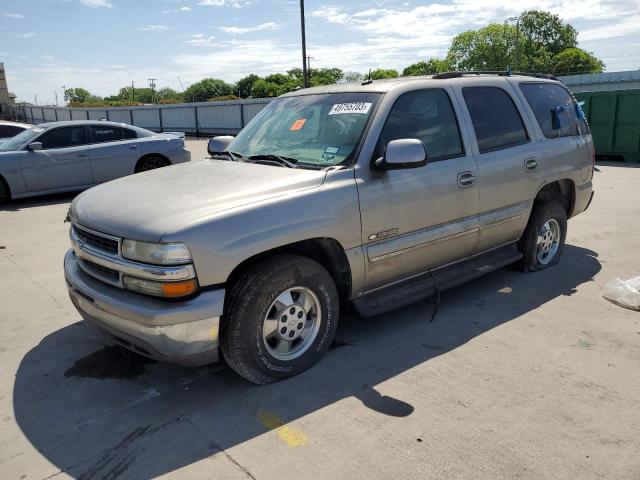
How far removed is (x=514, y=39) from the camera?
108m

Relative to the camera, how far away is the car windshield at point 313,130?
387 centimetres

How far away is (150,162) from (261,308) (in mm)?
8919

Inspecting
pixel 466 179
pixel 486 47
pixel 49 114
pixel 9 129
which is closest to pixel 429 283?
pixel 466 179

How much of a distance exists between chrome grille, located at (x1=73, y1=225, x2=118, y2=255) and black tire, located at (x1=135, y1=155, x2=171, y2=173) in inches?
308

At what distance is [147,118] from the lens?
37656 mm

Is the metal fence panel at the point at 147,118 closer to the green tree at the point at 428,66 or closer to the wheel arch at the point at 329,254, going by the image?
the wheel arch at the point at 329,254

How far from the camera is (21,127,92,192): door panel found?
1004cm

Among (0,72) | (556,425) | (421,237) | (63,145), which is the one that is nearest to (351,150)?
(421,237)

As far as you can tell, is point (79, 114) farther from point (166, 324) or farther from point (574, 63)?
point (574, 63)

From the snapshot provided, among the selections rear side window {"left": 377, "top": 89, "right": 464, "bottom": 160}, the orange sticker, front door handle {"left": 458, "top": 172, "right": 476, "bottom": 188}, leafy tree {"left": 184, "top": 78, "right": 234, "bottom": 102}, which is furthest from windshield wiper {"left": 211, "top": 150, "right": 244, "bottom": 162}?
leafy tree {"left": 184, "top": 78, "right": 234, "bottom": 102}

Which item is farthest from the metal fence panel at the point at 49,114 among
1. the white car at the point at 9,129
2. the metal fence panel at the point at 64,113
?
the white car at the point at 9,129

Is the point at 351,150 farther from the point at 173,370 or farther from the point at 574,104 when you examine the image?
the point at 574,104

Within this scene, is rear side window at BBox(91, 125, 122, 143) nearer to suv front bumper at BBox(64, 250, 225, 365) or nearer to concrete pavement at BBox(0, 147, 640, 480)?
concrete pavement at BBox(0, 147, 640, 480)

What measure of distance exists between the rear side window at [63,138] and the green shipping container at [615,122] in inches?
507
